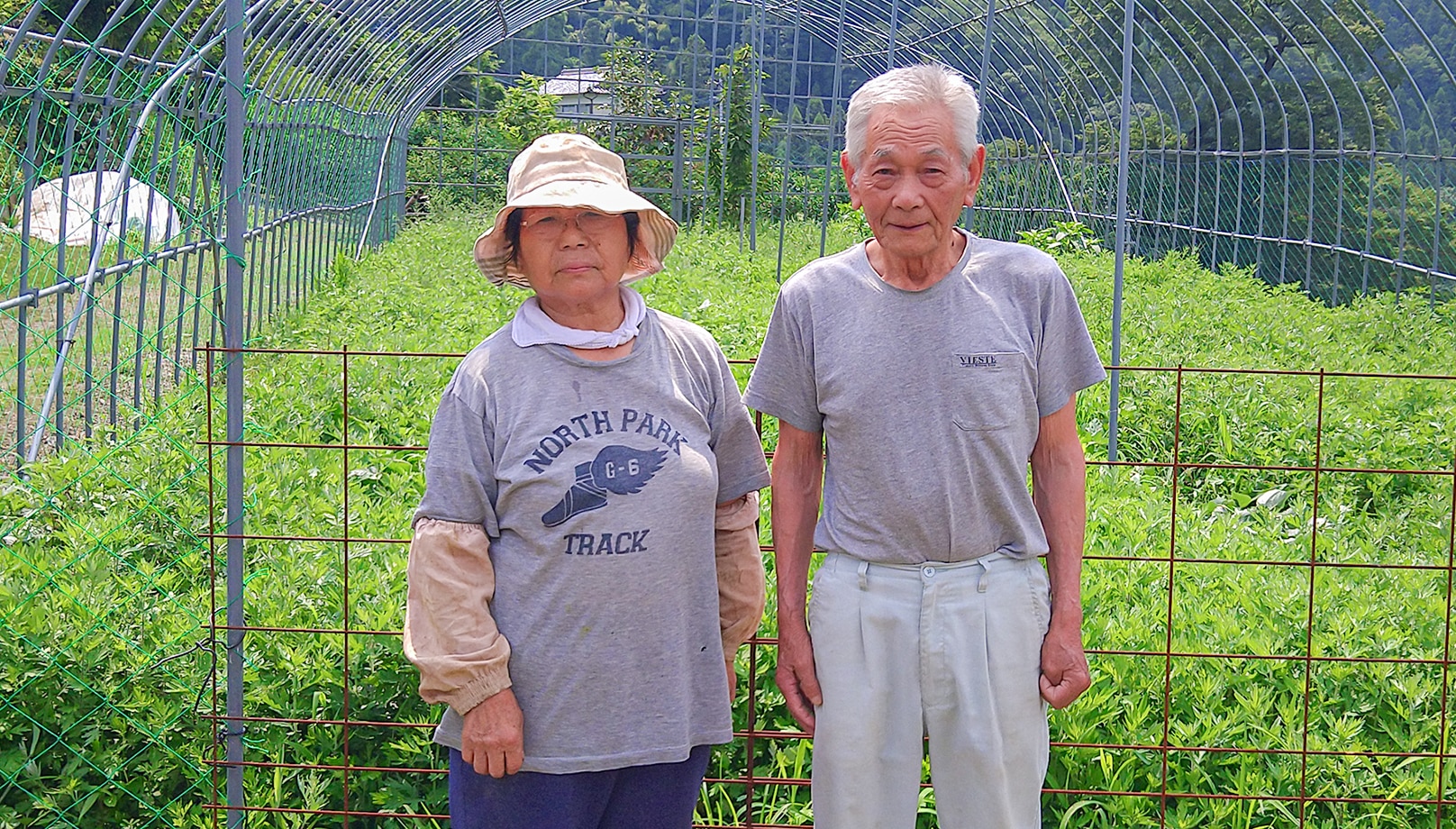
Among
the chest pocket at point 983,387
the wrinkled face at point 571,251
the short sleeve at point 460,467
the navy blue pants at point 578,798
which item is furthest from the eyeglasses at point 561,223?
the navy blue pants at point 578,798

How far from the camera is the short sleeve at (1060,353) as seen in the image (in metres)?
2.42

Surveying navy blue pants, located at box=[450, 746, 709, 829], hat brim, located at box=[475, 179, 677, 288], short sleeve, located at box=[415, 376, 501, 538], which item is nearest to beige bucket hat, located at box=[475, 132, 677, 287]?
hat brim, located at box=[475, 179, 677, 288]

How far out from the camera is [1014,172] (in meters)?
22.1

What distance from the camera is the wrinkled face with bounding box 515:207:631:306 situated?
2.33 meters

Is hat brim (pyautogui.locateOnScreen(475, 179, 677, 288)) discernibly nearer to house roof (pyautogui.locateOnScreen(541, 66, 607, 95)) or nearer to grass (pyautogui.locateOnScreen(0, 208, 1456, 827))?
grass (pyautogui.locateOnScreen(0, 208, 1456, 827))

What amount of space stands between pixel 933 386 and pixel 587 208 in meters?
0.63

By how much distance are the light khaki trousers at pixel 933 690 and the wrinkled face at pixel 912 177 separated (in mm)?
546

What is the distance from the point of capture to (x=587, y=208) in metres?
2.33

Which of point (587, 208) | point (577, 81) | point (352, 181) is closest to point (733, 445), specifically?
point (587, 208)

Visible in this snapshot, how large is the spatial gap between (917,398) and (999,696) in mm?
508

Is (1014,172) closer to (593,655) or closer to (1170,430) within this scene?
(1170,430)

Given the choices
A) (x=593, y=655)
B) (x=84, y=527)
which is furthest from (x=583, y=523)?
(x=84, y=527)

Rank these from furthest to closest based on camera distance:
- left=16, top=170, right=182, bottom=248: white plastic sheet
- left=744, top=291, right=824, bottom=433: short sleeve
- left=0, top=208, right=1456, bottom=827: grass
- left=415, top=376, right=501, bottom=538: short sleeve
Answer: left=16, top=170, right=182, bottom=248: white plastic sheet < left=0, top=208, right=1456, bottom=827: grass < left=744, top=291, right=824, bottom=433: short sleeve < left=415, top=376, right=501, bottom=538: short sleeve

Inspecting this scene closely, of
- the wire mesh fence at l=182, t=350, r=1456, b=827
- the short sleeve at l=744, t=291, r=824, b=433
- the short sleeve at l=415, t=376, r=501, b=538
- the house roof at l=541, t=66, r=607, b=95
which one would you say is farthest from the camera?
the house roof at l=541, t=66, r=607, b=95
